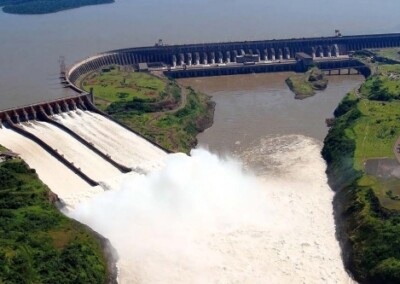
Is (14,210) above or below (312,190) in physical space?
above

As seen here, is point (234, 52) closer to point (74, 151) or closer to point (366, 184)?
point (74, 151)

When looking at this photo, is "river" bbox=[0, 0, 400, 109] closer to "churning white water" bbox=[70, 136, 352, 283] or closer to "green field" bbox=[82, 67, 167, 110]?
"green field" bbox=[82, 67, 167, 110]

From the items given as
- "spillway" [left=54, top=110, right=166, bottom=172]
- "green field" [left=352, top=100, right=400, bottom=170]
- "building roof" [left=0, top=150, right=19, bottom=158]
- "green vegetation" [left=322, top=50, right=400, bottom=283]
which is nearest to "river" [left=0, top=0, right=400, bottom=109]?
"spillway" [left=54, top=110, right=166, bottom=172]

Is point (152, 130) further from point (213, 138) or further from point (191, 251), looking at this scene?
point (191, 251)

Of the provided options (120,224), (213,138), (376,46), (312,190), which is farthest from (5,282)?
(376,46)

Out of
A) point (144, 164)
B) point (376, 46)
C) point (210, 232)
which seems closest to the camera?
point (210, 232)

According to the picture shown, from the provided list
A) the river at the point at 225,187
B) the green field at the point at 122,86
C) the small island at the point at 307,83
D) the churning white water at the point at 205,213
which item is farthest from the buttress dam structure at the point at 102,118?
the small island at the point at 307,83
